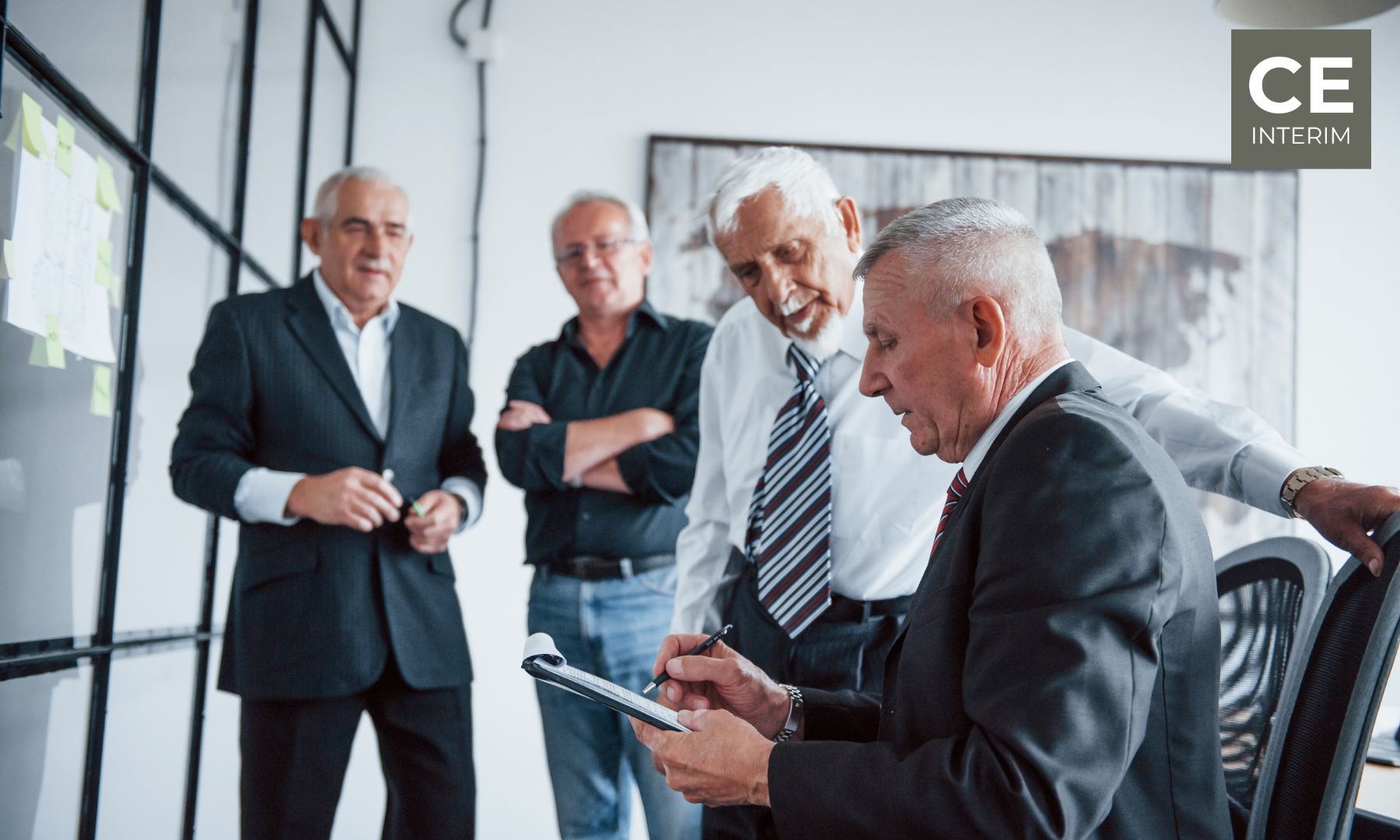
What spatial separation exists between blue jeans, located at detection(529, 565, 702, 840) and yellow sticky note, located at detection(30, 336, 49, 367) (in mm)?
990

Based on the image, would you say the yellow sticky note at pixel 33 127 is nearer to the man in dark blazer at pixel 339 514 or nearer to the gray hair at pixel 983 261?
the man in dark blazer at pixel 339 514

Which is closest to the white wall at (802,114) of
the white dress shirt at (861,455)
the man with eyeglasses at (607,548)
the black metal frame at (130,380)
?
the black metal frame at (130,380)

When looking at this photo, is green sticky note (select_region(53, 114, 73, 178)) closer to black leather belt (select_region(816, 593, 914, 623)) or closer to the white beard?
the white beard

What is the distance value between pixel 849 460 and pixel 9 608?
1.28 m

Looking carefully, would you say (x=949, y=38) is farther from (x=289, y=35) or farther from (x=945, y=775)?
(x=945, y=775)

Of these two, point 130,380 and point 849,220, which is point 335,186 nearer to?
point 130,380

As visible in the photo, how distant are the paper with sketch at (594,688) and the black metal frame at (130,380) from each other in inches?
37.5

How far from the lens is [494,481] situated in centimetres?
360

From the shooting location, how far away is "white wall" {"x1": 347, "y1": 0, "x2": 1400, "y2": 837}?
145 inches

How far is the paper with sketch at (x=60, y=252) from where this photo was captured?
1648mm

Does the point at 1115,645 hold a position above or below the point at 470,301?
below

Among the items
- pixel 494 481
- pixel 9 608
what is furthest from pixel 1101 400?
pixel 494 481

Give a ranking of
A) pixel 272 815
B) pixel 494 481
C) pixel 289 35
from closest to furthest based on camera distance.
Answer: pixel 272 815 → pixel 289 35 → pixel 494 481

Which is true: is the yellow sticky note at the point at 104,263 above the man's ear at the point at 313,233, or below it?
below
